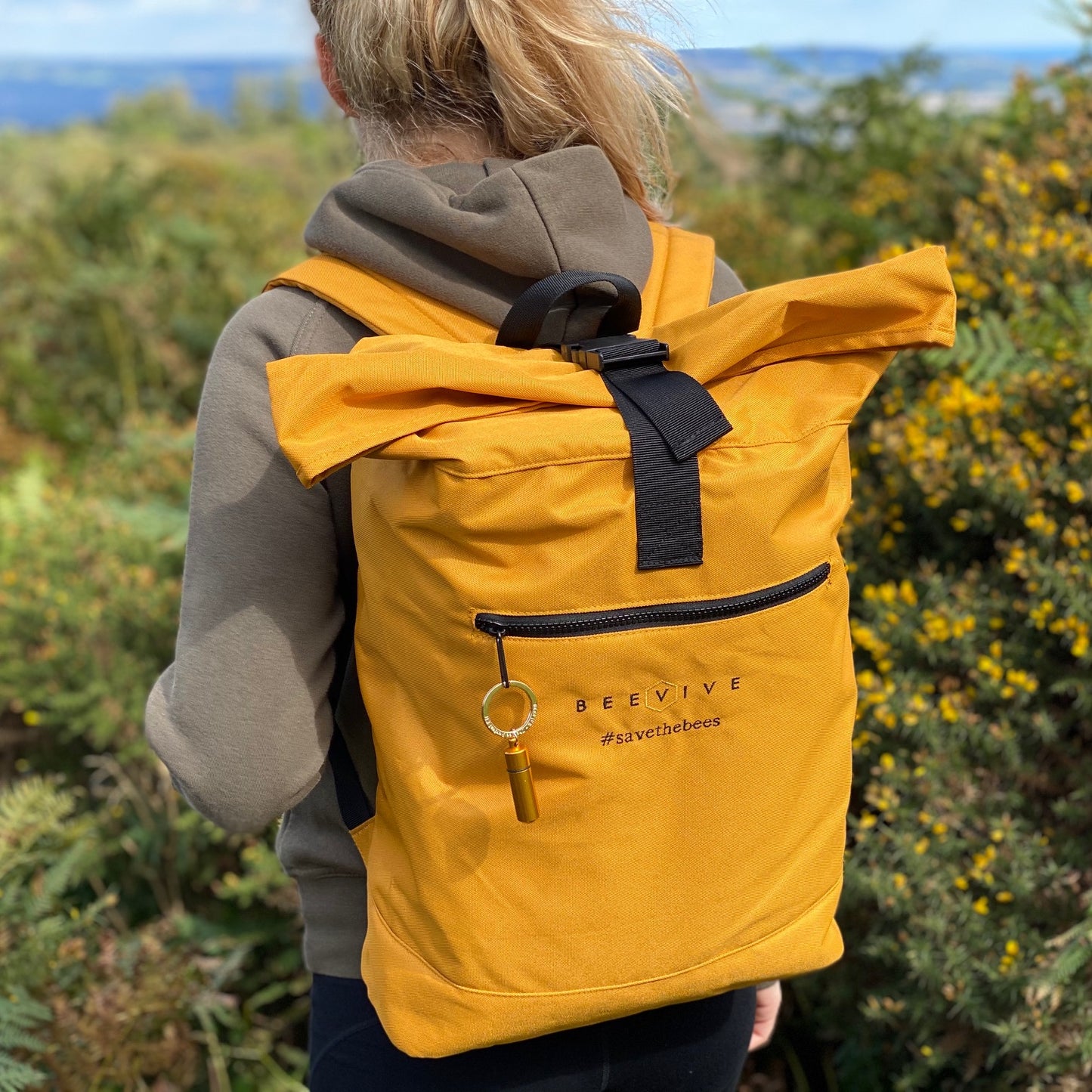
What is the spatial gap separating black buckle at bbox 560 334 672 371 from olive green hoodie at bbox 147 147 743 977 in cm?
14

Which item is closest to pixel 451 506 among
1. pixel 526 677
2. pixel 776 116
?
pixel 526 677

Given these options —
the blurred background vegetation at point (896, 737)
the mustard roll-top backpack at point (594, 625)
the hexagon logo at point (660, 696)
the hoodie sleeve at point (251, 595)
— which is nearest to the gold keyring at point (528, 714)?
the mustard roll-top backpack at point (594, 625)

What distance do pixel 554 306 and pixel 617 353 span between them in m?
0.11

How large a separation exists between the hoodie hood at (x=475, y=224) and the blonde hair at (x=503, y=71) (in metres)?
0.07

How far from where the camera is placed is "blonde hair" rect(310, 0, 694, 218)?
1257 millimetres

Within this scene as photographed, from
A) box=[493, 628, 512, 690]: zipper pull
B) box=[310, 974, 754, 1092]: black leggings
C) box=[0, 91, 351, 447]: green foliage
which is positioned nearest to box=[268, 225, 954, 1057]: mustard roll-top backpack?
box=[493, 628, 512, 690]: zipper pull

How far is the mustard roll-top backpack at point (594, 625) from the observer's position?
1058 mm

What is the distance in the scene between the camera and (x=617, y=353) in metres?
1.16

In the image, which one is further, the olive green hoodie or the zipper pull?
the olive green hoodie

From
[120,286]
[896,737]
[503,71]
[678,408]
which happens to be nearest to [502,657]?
[678,408]

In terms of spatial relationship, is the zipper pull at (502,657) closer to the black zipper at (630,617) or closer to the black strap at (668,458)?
the black zipper at (630,617)

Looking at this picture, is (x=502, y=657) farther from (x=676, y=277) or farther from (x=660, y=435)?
(x=676, y=277)

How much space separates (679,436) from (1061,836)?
5.25 feet

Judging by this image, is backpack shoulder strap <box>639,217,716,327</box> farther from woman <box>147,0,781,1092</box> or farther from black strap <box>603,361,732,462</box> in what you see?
black strap <box>603,361,732,462</box>
